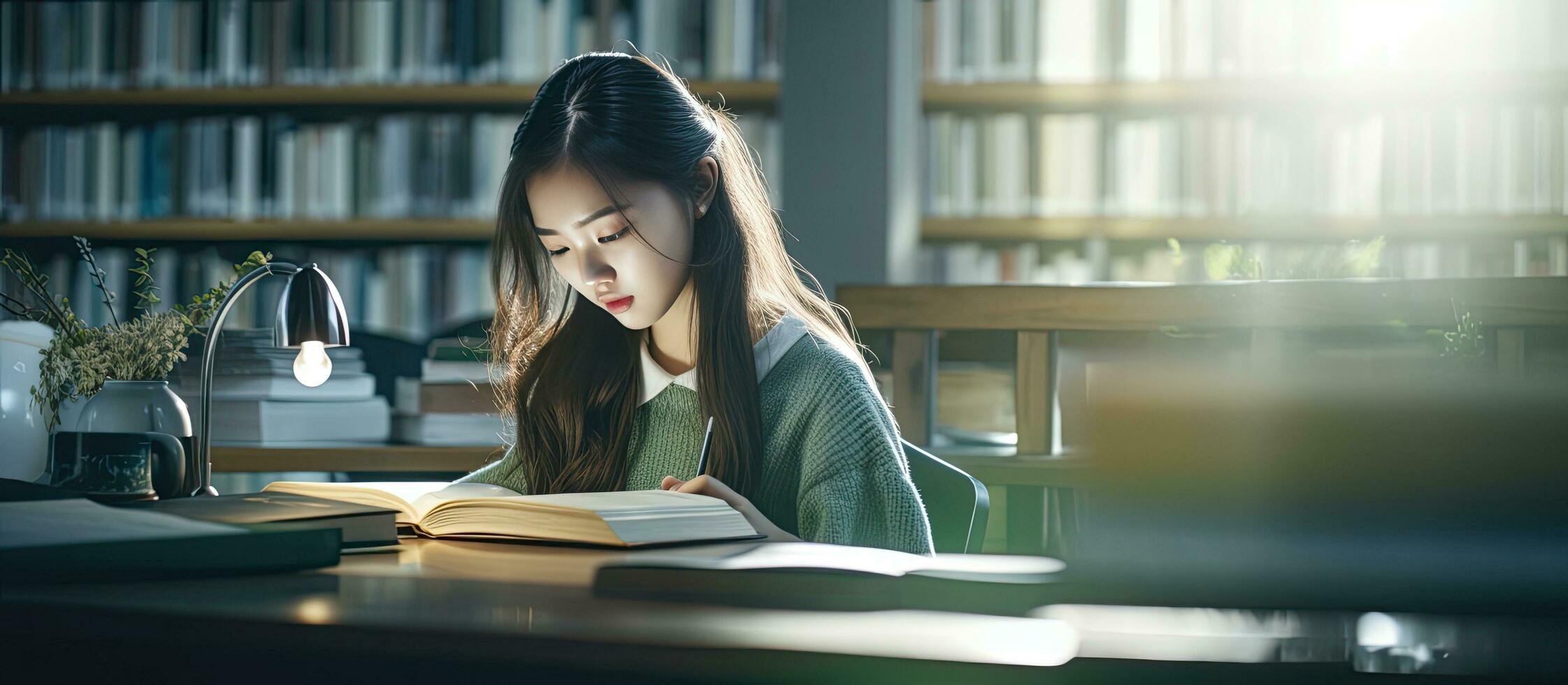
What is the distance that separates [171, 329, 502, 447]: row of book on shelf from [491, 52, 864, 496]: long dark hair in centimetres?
54

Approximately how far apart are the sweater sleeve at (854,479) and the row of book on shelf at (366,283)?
1835mm

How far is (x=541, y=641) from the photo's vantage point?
1.33 feet

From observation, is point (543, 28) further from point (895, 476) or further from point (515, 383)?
point (895, 476)

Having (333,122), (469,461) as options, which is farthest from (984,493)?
(333,122)

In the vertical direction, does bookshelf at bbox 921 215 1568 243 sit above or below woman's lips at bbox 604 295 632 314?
above

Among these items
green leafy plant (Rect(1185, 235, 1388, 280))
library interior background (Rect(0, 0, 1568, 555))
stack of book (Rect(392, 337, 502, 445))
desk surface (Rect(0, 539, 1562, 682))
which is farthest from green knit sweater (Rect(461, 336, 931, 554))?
library interior background (Rect(0, 0, 1568, 555))

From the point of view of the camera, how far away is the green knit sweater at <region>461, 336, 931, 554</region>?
→ 3.20 ft

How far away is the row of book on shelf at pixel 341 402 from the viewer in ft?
5.63

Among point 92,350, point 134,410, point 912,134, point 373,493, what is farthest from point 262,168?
point 373,493

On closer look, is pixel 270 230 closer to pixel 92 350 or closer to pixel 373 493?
pixel 92 350

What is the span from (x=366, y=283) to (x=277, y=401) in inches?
43.3

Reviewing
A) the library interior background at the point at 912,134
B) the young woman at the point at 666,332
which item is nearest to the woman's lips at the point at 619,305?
the young woman at the point at 666,332

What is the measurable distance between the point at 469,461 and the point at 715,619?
144 cm

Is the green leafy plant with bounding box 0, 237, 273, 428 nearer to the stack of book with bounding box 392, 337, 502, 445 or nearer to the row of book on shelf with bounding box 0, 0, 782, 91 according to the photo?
the stack of book with bounding box 392, 337, 502, 445
